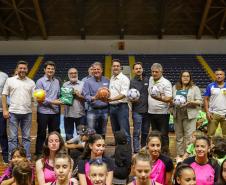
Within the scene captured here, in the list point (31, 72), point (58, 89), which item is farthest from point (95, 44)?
point (58, 89)

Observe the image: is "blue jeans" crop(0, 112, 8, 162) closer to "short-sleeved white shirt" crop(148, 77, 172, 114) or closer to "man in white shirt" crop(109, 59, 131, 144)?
"man in white shirt" crop(109, 59, 131, 144)

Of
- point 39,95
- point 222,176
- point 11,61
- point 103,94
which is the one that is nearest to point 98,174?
point 222,176

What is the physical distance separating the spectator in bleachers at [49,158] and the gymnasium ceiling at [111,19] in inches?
400

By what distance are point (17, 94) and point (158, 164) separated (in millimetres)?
2807

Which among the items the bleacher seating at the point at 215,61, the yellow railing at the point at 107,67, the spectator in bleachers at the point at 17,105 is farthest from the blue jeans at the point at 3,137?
the bleacher seating at the point at 215,61

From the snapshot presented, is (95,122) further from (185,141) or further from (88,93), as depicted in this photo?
(185,141)

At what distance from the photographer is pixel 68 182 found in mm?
3787

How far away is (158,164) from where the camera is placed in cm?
424

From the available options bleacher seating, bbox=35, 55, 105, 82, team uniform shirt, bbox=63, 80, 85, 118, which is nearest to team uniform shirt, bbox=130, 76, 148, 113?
team uniform shirt, bbox=63, 80, 85, 118

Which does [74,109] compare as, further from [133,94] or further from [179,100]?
[179,100]

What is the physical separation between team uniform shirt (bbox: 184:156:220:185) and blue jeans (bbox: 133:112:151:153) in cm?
229

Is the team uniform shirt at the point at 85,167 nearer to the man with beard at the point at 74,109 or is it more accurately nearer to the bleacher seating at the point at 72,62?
the man with beard at the point at 74,109

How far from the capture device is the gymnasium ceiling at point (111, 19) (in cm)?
1493

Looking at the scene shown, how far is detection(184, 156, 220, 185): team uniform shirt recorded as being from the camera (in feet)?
13.1
